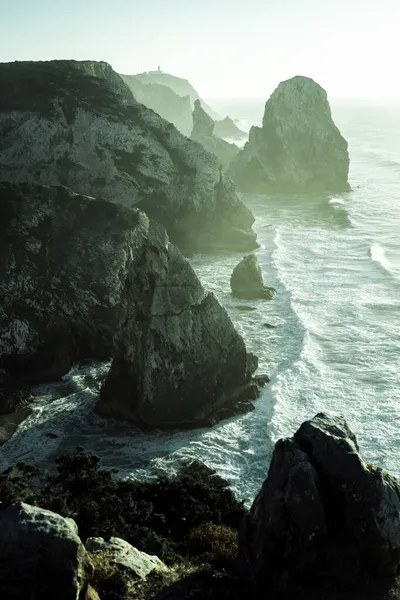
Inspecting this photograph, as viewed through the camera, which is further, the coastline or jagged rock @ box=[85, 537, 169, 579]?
the coastline

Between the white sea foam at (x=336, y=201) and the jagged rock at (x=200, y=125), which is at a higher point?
the jagged rock at (x=200, y=125)

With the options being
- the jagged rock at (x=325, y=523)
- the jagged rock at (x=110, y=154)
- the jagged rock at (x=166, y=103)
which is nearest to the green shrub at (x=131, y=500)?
the jagged rock at (x=325, y=523)

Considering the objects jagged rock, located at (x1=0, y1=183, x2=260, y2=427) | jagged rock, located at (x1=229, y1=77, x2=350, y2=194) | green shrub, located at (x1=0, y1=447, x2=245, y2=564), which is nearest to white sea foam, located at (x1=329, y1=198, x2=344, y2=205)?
jagged rock, located at (x1=229, y1=77, x2=350, y2=194)

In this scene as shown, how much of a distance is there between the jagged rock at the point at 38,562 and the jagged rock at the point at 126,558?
3.14 m

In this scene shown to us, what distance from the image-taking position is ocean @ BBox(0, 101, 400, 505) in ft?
81.0

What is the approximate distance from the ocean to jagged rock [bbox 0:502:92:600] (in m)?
11.3

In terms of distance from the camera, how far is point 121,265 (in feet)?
115

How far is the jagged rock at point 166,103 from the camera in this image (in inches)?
6496

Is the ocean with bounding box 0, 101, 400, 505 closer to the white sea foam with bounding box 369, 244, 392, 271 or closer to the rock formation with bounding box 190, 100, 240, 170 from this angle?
the white sea foam with bounding box 369, 244, 392, 271

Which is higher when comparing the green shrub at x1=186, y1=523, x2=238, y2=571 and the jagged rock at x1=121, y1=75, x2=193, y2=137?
the jagged rock at x1=121, y1=75, x2=193, y2=137

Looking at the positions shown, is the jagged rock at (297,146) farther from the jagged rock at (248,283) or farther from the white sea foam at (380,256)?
the jagged rock at (248,283)

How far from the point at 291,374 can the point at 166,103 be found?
494 ft

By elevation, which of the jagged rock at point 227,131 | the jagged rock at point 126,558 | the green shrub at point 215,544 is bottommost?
the green shrub at point 215,544

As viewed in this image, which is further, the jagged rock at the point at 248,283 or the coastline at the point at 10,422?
the jagged rock at the point at 248,283
